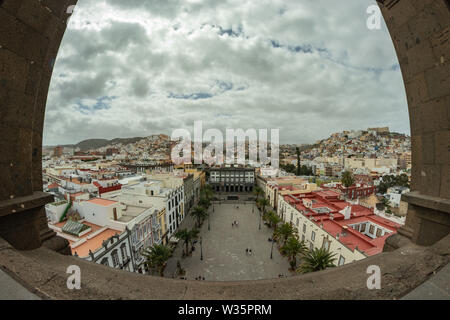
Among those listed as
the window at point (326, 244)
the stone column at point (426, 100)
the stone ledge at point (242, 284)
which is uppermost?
the stone column at point (426, 100)

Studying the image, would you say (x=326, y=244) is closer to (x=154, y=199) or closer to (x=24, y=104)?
(x=154, y=199)

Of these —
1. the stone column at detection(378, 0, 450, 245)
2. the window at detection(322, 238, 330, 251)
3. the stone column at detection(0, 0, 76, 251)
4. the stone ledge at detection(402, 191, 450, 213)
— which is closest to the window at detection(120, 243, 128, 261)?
the stone column at detection(0, 0, 76, 251)

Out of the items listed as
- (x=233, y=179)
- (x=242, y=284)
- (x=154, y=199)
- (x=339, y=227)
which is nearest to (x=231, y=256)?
(x=154, y=199)

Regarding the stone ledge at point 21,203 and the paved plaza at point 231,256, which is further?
the paved plaza at point 231,256

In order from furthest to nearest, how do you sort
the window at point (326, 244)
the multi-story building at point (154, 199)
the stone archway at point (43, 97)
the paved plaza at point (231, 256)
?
the multi-story building at point (154, 199), the paved plaza at point (231, 256), the window at point (326, 244), the stone archway at point (43, 97)

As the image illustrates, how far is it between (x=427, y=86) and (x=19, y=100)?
6.02 m

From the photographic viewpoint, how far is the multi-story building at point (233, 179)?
57031 millimetres

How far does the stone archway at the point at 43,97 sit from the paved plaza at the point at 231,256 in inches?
638

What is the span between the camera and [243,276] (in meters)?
16.7

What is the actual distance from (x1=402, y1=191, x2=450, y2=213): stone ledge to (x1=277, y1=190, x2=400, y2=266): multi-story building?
38.6 ft

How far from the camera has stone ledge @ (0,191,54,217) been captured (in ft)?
8.33
